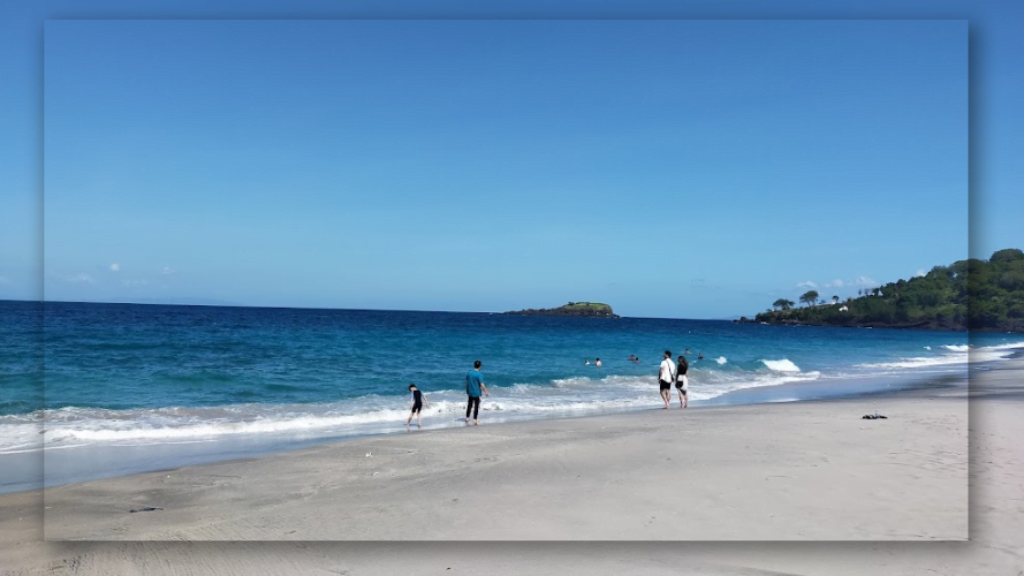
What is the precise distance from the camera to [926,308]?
315 feet

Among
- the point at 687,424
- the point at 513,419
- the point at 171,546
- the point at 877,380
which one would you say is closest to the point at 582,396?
the point at 513,419

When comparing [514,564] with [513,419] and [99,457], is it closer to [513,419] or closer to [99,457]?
[99,457]

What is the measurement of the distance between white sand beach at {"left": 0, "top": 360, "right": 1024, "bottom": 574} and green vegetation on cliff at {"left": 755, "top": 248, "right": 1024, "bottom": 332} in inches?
176

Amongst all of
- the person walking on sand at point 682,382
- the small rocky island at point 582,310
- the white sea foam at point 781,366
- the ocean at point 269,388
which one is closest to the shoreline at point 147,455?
the ocean at point 269,388

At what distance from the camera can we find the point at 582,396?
25.4 meters

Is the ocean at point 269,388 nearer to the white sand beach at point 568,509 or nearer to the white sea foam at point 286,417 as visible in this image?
the white sea foam at point 286,417

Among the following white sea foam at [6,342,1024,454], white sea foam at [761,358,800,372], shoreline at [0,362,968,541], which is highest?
shoreline at [0,362,968,541]

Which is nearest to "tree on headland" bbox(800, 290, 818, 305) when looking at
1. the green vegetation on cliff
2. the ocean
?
the green vegetation on cliff

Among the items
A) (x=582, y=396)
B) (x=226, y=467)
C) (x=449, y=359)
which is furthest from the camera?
(x=449, y=359)

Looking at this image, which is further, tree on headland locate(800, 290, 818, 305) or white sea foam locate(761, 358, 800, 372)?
tree on headland locate(800, 290, 818, 305)

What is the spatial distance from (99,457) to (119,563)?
756 cm

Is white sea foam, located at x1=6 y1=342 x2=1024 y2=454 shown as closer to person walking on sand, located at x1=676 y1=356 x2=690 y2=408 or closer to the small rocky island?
person walking on sand, located at x1=676 y1=356 x2=690 y2=408

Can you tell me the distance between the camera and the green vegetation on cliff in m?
38.1

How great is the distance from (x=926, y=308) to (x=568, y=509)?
104109 mm
